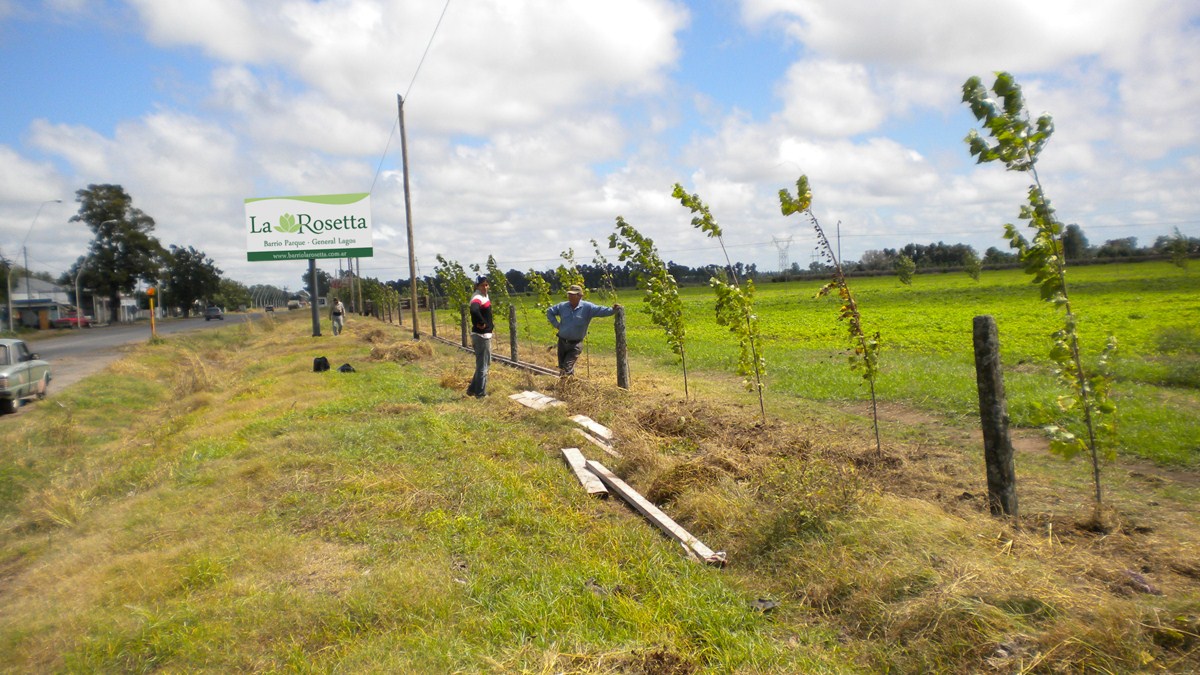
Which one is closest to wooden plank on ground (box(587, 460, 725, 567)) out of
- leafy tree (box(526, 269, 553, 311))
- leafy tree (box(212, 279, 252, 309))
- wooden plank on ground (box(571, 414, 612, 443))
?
wooden plank on ground (box(571, 414, 612, 443))

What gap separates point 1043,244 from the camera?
17.7 ft

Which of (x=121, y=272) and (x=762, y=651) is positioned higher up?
(x=121, y=272)

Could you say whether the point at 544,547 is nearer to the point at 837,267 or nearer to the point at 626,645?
the point at 626,645

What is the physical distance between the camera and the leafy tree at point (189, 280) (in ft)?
323

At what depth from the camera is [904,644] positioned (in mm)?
3844

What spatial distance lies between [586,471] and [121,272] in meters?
81.1

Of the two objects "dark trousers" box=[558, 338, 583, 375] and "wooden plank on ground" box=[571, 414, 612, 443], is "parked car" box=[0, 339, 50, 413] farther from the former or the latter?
"wooden plank on ground" box=[571, 414, 612, 443]

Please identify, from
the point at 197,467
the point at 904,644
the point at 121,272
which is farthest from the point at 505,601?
the point at 121,272

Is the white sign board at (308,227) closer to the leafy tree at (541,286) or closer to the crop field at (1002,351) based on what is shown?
the crop field at (1002,351)

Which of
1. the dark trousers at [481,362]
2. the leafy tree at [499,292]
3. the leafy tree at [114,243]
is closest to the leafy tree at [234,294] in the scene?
the leafy tree at [114,243]

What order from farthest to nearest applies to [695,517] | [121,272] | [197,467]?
[121,272] < [197,467] < [695,517]

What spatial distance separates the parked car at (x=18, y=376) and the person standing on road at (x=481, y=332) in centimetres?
1112

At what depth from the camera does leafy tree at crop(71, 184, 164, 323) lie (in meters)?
74.1

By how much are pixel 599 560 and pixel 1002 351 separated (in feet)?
54.1
